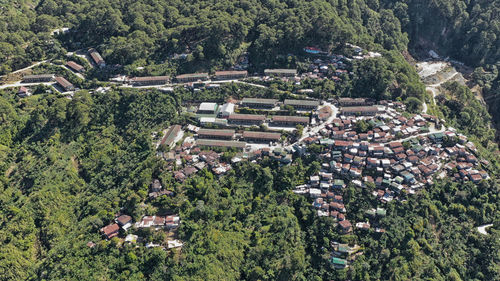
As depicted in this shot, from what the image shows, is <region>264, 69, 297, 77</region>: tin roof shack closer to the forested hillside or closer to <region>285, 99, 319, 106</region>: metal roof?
the forested hillside

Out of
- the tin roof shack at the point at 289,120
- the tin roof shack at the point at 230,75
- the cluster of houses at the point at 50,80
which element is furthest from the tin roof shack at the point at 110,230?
the tin roof shack at the point at 230,75

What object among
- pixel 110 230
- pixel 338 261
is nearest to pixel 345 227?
pixel 338 261

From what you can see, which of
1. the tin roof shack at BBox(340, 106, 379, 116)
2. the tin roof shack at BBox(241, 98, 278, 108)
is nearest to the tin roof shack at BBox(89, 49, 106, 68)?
the tin roof shack at BBox(241, 98, 278, 108)

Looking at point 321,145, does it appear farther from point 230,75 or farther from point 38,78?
point 38,78

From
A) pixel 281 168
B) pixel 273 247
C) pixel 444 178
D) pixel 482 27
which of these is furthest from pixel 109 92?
pixel 482 27

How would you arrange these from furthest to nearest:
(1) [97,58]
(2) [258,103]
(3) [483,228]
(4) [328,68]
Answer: (1) [97,58] → (4) [328,68] → (2) [258,103] → (3) [483,228]

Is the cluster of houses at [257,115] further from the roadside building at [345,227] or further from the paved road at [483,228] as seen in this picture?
the paved road at [483,228]
